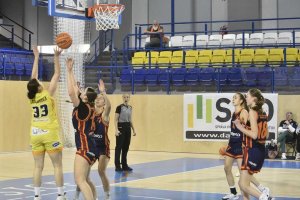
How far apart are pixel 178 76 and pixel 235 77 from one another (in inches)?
92.2

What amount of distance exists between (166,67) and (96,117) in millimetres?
14564

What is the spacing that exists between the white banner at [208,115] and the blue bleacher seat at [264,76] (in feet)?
2.68

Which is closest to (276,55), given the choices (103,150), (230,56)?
(230,56)

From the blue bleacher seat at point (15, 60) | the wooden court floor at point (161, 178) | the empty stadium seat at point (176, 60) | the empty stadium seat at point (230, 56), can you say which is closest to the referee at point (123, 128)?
the wooden court floor at point (161, 178)

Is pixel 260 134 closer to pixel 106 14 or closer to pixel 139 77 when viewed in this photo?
pixel 106 14

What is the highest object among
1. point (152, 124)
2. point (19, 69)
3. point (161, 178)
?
point (19, 69)

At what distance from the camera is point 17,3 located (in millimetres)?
32188

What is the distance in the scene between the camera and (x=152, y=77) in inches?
904

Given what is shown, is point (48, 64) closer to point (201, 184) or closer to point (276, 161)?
point (276, 161)

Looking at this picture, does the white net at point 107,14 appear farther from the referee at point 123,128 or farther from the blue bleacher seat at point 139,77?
the blue bleacher seat at point 139,77

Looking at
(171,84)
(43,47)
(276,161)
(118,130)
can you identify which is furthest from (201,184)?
(43,47)

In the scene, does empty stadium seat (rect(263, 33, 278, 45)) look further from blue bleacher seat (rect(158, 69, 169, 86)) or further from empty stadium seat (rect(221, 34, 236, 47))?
blue bleacher seat (rect(158, 69, 169, 86))

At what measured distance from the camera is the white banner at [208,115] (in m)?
20.4

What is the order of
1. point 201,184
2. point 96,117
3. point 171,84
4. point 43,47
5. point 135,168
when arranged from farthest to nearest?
point 43,47, point 171,84, point 135,168, point 201,184, point 96,117
